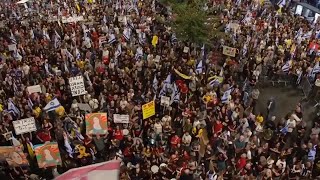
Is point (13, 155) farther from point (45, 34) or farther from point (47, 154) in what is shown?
point (45, 34)

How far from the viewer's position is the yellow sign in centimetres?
1559

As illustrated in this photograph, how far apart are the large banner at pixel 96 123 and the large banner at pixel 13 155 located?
238 cm

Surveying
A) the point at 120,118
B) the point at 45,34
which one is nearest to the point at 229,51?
the point at 120,118

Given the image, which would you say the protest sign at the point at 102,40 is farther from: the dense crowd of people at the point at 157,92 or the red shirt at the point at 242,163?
the red shirt at the point at 242,163

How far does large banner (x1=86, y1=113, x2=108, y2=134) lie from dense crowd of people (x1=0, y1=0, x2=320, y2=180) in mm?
215

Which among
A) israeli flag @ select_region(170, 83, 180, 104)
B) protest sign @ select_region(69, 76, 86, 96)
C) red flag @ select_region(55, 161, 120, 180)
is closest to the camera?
red flag @ select_region(55, 161, 120, 180)

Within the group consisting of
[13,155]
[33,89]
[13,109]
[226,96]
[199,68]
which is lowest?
[13,155]

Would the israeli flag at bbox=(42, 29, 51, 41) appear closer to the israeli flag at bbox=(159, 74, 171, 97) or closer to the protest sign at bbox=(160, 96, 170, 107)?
the israeli flag at bbox=(159, 74, 171, 97)

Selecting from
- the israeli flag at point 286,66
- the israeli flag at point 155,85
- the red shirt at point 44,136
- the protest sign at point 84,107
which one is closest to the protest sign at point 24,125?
the red shirt at point 44,136

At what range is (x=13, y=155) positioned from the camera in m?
13.5

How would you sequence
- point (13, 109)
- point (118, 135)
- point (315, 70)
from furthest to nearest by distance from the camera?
point (315, 70) < point (13, 109) < point (118, 135)

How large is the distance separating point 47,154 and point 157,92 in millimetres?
6049

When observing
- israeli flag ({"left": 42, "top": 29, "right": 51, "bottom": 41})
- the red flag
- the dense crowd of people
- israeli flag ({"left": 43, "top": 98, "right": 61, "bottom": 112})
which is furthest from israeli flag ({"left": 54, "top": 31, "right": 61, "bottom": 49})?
the red flag

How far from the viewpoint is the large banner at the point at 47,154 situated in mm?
13320
